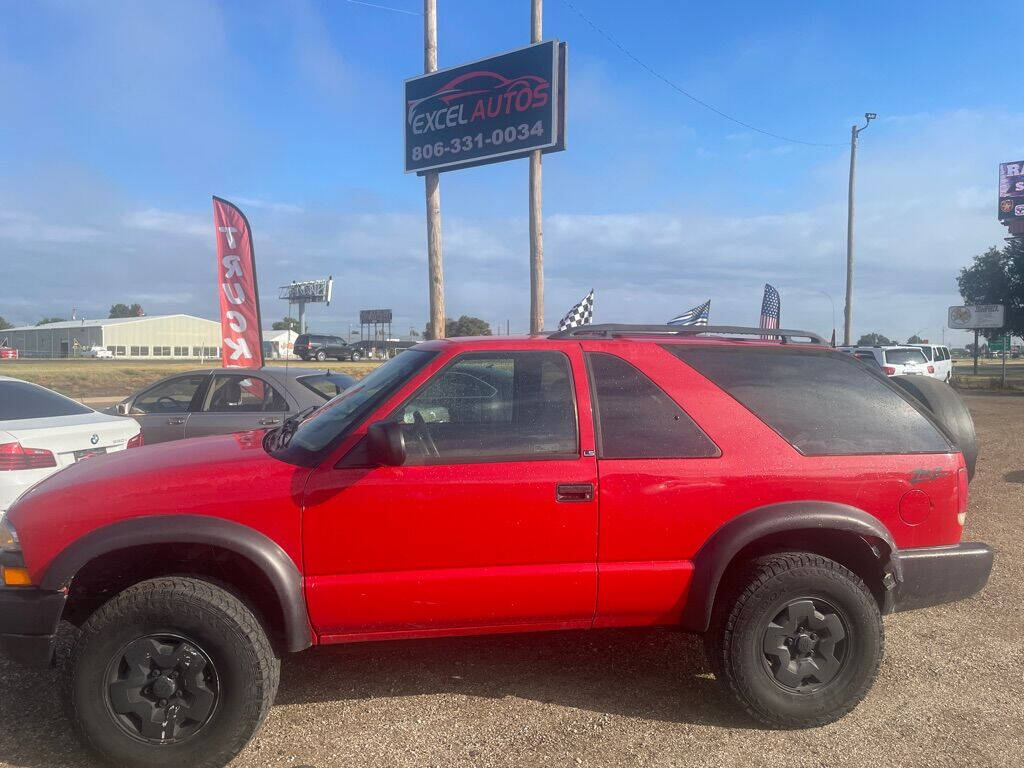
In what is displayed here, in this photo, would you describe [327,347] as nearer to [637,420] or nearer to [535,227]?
[535,227]

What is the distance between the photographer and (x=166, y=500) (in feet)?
10.1

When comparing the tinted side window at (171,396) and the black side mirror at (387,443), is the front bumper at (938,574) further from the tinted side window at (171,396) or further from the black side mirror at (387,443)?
the tinted side window at (171,396)

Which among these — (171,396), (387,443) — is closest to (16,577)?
(387,443)

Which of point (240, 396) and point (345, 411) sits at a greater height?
point (345, 411)

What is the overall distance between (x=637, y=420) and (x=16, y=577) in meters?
2.62

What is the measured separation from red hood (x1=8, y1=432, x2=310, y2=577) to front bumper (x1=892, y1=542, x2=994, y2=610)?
2695mm

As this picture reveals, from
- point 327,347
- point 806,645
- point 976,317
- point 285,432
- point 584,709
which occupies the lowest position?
point 584,709

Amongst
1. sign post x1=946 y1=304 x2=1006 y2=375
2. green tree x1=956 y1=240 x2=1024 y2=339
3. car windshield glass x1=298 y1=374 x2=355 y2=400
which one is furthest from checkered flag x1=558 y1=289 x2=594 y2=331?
green tree x1=956 y1=240 x2=1024 y2=339

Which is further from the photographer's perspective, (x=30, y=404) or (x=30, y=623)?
(x=30, y=404)

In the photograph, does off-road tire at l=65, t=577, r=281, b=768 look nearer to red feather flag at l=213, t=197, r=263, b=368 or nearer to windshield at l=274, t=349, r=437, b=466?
windshield at l=274, t=349, r=437, b=466

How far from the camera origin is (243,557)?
3.12 m

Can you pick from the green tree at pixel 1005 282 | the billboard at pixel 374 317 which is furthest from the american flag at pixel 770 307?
the billboard at pixel 374 317

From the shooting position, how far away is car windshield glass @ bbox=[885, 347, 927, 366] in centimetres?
2270

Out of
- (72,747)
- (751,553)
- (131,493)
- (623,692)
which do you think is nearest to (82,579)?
(131,493)
